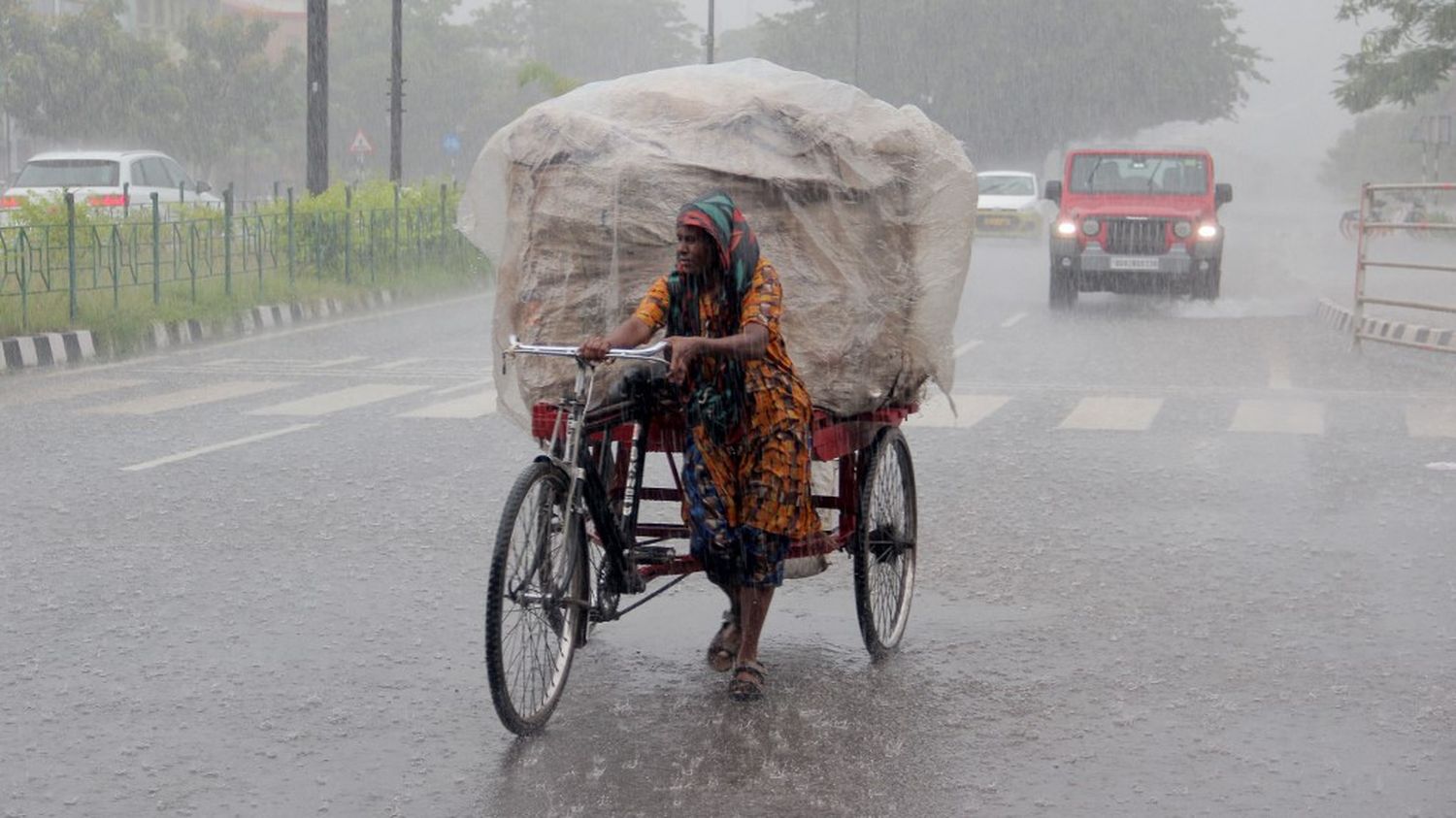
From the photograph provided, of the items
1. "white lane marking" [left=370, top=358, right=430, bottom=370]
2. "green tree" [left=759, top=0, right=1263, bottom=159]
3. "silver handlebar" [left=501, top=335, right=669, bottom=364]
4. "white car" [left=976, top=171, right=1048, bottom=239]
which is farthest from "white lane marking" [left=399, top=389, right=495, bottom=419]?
"green tree" [left=759, top=0, right=1263, bottom=159]

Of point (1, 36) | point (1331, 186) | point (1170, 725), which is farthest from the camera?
→ point (1331, 186)

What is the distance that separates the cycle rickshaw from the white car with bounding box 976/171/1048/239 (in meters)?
31.8

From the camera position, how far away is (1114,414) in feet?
40.4

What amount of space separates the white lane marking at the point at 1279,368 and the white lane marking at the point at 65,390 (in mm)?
8102

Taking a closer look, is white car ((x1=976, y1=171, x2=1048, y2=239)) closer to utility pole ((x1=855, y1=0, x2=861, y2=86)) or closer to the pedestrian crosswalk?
the pedestrian crosswalk

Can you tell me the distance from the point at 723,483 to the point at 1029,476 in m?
4.59

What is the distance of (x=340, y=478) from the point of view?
932cm

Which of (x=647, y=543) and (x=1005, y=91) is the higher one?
(x=1005, y=91)

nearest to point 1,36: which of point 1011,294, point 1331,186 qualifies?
point 1011,294

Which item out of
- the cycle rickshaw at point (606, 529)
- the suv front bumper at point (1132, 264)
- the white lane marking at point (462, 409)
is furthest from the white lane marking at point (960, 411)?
the suv front bumper at point (1132, 264)

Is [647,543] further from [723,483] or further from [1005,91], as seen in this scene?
[1005,91]

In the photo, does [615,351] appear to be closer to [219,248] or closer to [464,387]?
[464,387]

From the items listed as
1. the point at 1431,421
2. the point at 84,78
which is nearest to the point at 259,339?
the point at 1431,421

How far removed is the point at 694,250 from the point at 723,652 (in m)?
1.28
